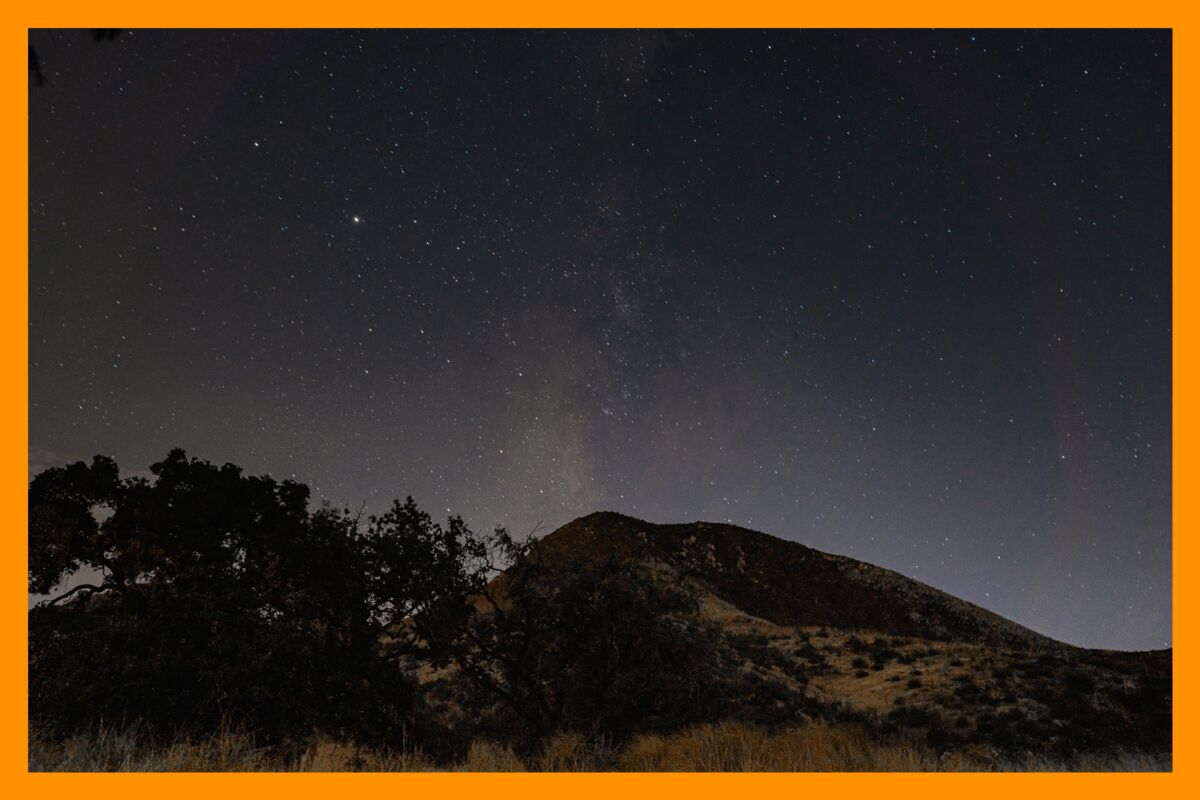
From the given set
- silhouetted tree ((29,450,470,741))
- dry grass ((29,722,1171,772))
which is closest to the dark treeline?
silhouetted tree ((29,450,470,741))

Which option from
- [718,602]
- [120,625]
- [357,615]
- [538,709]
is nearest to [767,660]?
[718,602]

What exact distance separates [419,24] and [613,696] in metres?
13.5

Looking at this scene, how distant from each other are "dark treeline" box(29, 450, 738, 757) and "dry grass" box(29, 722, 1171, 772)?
1517mm

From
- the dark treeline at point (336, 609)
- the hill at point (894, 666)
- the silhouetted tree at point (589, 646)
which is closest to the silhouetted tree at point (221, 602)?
the dark treeline at point (336, 609)

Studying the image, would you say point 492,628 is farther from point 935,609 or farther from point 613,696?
point 935,609

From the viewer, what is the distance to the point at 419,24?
750 cm

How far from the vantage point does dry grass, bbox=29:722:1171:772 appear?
7734 mm

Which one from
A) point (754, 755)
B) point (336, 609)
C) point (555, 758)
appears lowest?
point (555, 758)

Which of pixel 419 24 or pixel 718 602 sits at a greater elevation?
pixel 419 24

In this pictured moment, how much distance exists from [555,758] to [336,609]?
6.14m

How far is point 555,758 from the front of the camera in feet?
35.3

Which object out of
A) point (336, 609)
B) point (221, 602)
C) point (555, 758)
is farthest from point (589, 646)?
point (221, 602)

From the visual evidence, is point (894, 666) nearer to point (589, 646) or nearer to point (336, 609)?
point (589, 646)

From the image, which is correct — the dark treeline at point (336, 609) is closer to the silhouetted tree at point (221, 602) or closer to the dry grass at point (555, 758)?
the silhouetted tree at point (221, 602)
